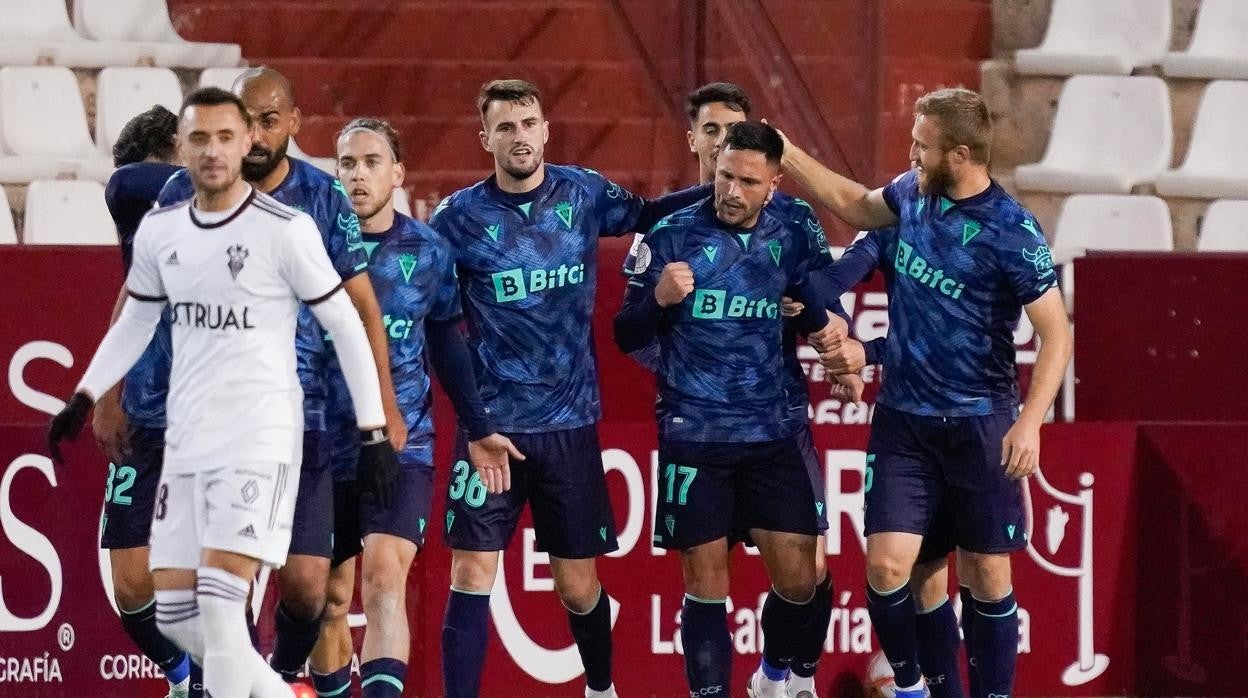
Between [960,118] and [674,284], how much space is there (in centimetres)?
103

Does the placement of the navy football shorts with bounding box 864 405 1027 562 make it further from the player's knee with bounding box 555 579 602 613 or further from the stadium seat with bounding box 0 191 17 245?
the stadium seat with bounding box 0 191 17 245

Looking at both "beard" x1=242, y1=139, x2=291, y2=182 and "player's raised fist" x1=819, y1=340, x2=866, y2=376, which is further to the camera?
"player's raised fist" x1=819, y1=340, x2=866, y2=376

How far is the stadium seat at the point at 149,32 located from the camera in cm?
1034

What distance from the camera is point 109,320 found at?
7.38 m

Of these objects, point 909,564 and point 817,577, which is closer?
point 909,564

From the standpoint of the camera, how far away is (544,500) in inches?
245

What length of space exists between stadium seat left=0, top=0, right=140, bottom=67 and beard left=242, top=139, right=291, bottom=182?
501 centimetres

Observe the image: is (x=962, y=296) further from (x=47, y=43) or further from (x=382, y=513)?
(x=47, y=43)

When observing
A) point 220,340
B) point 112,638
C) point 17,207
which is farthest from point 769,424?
point 17,207

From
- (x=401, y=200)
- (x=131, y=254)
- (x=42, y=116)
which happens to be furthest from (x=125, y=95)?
(x=131, y=254)

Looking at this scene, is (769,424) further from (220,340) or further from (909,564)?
(220,340)

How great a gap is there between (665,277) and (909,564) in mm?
1202

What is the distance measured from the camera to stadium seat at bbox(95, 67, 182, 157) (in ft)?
33.1

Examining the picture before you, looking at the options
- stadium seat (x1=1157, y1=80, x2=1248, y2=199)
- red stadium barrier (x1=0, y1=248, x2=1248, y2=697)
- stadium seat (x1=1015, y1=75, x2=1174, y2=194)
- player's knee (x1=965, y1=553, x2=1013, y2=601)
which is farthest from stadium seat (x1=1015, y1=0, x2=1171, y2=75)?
player's knee (x1=965, y1=553, x2=1013, y2=601)
